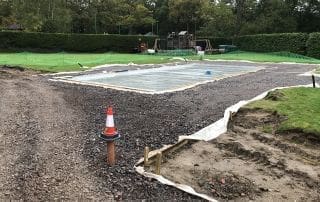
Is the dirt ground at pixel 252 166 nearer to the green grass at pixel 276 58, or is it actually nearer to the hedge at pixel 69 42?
the green grass at pixel 276 58

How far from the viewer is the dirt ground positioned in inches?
177

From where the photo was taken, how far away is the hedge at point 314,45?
2951 centimetres

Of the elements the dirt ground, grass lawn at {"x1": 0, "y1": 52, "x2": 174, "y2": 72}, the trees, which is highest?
the trees

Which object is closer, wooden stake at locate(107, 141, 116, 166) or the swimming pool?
wooden stake at locate(107, 141, 116, 166)

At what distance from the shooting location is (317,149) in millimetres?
5883

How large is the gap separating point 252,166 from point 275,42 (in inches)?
1171

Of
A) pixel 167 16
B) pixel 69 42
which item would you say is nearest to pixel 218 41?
pixel 167 16

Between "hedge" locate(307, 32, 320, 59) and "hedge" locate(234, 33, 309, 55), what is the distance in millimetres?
696

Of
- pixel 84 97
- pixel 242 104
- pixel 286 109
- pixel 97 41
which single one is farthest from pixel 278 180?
pixel 97 41

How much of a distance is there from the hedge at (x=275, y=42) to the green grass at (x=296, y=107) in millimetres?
22573

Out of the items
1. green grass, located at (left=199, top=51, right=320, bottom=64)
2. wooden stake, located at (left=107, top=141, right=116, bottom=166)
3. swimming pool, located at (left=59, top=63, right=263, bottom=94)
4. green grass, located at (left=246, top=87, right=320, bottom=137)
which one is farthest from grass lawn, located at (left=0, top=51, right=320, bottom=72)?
wooden stake, located at (left=107, top=141, right=116, bottom=166)

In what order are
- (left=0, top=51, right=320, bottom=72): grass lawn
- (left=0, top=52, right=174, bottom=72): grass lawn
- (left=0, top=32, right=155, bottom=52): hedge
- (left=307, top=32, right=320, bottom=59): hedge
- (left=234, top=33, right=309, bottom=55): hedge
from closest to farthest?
(left=0, top=52, right=174, bottom=72): grass lawn < (left=0, top=51, right=320, bottom=72): grass lawn < (left=307, top=32, right=320, bottom=59): hedge < (left=0, top=32, right=155, bottom=52): hedge < (left=234, top=33, right=309, bottom=55): hedge

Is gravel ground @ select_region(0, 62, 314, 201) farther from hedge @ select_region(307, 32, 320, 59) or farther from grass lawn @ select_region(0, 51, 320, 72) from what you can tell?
hedge @ select_region(307, 32, 320, 59)

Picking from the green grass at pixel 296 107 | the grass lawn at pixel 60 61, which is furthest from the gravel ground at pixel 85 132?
the grass lawn at pixel 60 61
